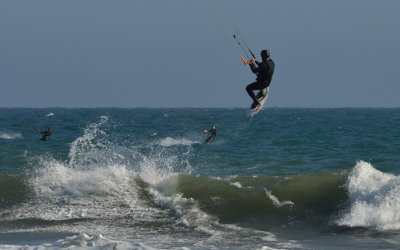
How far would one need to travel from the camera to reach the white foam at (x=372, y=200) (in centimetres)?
1222

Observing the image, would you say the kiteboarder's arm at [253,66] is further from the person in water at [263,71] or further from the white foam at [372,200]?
the white foam at [372,200]

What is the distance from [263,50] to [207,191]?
4324mm

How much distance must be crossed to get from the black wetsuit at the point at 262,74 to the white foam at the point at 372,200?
3726mm

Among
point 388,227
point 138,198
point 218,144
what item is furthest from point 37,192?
point 218,144

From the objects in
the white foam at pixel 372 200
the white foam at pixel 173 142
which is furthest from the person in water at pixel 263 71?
the white foam at pixel 173 142

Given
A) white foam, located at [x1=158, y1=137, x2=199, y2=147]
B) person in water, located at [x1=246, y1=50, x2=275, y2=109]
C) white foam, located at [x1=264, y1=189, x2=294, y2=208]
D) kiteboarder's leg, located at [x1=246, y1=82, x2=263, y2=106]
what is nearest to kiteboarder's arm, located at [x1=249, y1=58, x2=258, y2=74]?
person in water, located at [x1=246, y1=50, x2=275, y2=109]

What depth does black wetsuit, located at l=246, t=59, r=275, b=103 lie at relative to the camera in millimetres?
13500

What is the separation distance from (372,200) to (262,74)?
4.19 meters

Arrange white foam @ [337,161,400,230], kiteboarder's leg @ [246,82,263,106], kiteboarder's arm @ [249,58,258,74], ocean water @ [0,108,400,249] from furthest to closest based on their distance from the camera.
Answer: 1. kiteboarder's leg @ [246,82,263,106]
2. kiteboarder's arm @ [249,58,258,74]
3. white foam @ [337,161,400,230]
4. ocean water @ [0,108,400,249]

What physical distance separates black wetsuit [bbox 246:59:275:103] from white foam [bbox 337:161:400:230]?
12.2 ft

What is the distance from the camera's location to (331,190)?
15.1 metres

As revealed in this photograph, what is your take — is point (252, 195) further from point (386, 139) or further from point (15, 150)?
point (386, 139)

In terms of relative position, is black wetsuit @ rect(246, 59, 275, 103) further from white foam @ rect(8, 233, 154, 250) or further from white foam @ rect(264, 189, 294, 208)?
white foam @ rect(8, 233, 154, 250)

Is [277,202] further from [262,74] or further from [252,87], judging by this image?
[262,74]
